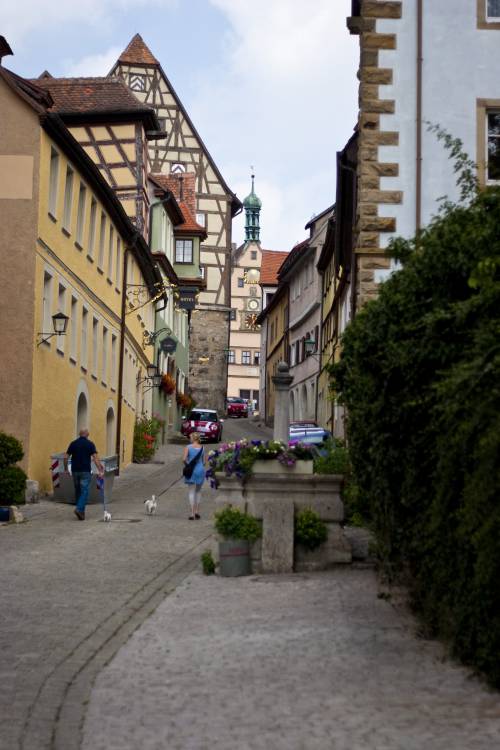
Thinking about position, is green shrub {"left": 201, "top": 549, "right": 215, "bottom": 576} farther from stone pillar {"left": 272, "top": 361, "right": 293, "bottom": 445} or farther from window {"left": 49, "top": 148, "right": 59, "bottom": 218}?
window {"left": 49, "top": 148, "right": 59, "bottom": 218}

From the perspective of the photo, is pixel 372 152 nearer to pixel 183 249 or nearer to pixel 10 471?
pixel 10 471

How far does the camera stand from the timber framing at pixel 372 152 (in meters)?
18.7

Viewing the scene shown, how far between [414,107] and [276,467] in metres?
6.94

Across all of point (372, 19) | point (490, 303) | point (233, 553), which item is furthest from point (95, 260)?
Result: point (490, 303)

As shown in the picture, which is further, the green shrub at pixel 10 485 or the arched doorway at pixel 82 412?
the arched doorway at pixel 82 412

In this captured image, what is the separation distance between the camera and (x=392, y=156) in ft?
61.9

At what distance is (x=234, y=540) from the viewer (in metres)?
14.3

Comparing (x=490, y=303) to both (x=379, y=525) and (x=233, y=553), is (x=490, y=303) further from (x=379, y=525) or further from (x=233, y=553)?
(x=233, y=553)

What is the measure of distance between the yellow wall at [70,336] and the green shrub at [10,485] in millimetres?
1898

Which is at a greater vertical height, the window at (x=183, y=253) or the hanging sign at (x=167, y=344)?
the window at (x=183, y=253)

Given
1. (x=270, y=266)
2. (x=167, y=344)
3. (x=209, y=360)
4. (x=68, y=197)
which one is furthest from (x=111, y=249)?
(x=270, y=266)

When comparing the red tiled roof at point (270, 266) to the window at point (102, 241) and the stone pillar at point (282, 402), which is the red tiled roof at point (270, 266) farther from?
the stone pillar at point (282, 402)

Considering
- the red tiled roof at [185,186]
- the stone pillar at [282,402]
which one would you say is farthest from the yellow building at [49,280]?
the red tiled roof at [185,186]

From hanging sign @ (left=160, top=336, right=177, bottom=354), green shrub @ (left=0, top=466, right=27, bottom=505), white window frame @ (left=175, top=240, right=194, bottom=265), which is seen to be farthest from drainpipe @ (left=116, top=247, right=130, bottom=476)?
white window frame @ (left=175, top=240, right=194, bottom=265)
